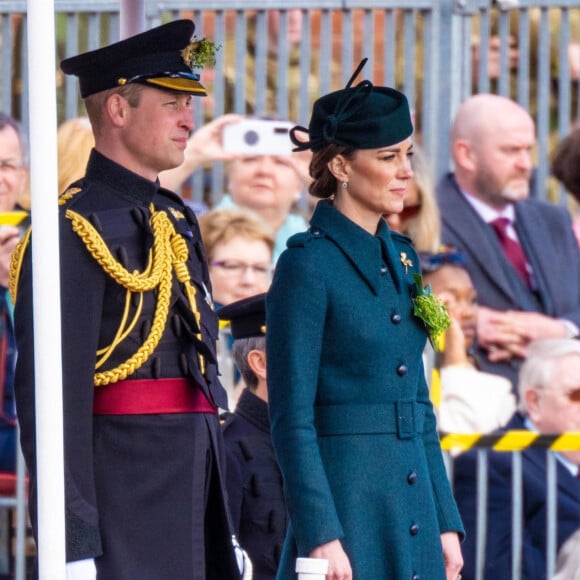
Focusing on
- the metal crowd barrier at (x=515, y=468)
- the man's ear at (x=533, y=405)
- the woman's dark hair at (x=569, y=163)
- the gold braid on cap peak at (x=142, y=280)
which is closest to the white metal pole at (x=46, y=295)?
the gold braid on cap peak at (x=142, y=280)

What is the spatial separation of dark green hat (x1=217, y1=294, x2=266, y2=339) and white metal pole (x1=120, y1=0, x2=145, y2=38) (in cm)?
102

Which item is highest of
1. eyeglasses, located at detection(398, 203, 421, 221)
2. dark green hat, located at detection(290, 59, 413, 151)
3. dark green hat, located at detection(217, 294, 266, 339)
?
dark green hat, located at detection(290, 59, 413, 151)

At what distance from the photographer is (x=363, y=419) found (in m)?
4.13

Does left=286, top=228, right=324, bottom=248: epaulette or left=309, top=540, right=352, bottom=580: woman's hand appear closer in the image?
left=309, top=540, right=352, bottom=580: woman's hand

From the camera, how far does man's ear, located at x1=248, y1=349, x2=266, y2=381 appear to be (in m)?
5.31

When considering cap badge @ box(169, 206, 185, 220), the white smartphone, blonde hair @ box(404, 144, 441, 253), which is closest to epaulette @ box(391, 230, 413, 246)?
cap badge @ box(169, 206, 185, 220)

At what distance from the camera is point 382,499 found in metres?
4.13

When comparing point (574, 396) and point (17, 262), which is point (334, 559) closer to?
point (17, 262)

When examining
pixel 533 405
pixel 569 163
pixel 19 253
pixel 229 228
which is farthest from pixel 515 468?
pixel 19 253

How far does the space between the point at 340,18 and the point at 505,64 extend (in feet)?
2.53

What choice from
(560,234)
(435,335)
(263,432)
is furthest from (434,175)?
(435,335)

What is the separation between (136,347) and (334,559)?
0.66 meters

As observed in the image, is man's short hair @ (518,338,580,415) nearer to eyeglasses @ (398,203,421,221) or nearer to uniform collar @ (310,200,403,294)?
eyeglasses @ (398,203,421,221)

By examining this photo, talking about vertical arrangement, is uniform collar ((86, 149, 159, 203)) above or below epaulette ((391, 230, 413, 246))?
above
